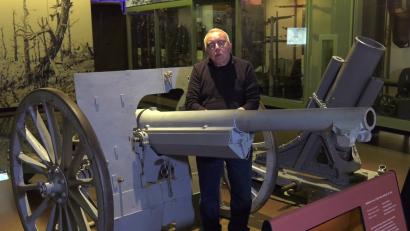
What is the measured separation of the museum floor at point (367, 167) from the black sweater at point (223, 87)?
3.60ft

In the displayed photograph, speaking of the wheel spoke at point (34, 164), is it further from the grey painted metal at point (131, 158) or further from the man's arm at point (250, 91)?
the man's arm at point (250, 91)

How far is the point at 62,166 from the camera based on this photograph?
103 inches

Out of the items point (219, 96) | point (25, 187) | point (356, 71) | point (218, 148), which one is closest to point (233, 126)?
point (218, 148)

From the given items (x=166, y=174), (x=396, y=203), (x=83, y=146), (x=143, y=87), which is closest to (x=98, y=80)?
(x=143, y=87)

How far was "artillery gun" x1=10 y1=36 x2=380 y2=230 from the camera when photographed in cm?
233

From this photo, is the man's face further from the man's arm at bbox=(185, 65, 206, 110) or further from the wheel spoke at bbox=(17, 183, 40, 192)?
the wheel spoke at bbox=(17, 183, 40, 192)

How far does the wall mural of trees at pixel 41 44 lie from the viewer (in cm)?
827

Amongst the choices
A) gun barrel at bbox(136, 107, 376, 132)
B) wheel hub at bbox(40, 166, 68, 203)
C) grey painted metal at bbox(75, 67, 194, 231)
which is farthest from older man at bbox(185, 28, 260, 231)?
wheel hub at bbox(40, 166, 68, 203)

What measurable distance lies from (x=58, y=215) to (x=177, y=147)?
0.79 metres

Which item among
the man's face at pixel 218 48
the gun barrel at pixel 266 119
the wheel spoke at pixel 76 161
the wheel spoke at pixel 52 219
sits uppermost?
the man's face at pixel 218 48

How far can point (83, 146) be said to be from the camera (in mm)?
2387

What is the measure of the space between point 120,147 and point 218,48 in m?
A: 0.82

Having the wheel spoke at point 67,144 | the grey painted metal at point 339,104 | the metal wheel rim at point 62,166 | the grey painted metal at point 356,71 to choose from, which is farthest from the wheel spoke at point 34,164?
the grey painted metal at point 356,71

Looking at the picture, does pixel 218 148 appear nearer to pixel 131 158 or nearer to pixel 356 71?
pixel 131 158
